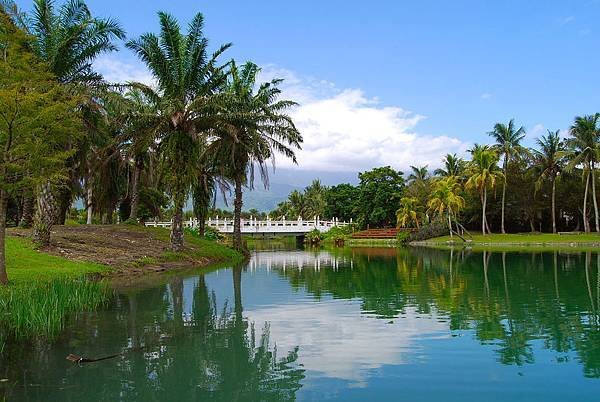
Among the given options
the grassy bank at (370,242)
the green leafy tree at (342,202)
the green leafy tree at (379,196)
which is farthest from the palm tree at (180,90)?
the green leafy tree at (342,202)

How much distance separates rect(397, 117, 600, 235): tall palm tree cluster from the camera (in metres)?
62.4

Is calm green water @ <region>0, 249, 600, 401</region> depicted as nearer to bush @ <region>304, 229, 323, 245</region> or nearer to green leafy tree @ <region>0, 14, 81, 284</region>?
green leafy tree @ <region>0, 14, 81, 284</region>

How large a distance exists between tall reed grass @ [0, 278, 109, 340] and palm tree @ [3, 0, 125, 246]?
9.40m

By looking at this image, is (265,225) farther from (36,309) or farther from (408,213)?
(36,309)

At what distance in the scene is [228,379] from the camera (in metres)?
9.39

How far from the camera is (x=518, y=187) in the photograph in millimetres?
70875

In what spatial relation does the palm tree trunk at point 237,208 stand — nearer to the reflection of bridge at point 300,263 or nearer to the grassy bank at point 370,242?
the reflection of bridge at point 300,263

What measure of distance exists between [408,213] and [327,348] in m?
61.5

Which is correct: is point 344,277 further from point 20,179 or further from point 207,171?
point 207,171

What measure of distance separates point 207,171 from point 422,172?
57.3 meters

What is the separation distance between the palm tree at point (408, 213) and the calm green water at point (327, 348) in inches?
1975

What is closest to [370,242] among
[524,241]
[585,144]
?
[524,241]

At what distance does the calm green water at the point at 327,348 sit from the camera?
8672 millimetres

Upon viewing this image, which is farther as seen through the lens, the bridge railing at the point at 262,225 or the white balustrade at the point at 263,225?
the white balustrade at the point at 263,225
